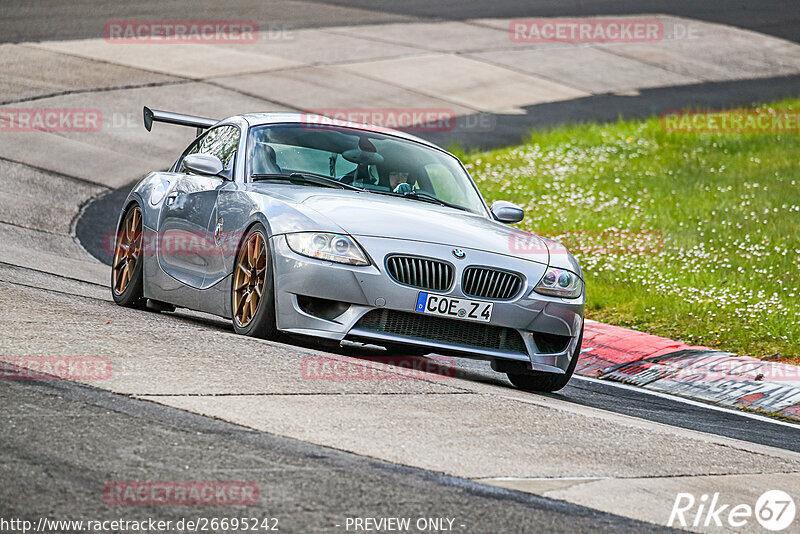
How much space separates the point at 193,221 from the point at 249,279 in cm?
109

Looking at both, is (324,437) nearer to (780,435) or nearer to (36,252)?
(780,435)

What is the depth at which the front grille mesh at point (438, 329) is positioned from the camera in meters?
7.33

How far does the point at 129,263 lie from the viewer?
9.54 meters

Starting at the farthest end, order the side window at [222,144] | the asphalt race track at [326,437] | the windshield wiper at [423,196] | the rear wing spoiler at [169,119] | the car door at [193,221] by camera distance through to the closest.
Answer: the rear wing spoiler at [169,119] → the side window at [222,144] → the windshield wiper at [423,196] → the car door at [193,221] → the asphalt race track at [326,437]

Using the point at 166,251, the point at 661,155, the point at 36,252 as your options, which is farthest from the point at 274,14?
the point at 166,251

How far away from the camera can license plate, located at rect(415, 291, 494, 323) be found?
7332mm

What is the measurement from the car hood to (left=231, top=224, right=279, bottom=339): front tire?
36 centimetres

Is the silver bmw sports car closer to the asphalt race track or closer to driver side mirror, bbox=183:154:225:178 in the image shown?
driver side mirror, bbox=183:154:225:178

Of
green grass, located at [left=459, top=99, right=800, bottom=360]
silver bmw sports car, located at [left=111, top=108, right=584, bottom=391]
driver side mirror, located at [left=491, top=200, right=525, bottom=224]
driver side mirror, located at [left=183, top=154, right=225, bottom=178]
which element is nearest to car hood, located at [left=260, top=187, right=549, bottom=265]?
silver bmw sports car, located at [left=111, top=108, right=584, bottom=391]

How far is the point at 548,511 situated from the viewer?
4789 mm

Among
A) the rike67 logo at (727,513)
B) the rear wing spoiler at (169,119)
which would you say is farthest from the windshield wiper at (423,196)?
the rike67 logo at (727,513)

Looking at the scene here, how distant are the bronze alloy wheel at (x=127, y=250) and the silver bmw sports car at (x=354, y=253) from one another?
0.07 m

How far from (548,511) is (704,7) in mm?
37032

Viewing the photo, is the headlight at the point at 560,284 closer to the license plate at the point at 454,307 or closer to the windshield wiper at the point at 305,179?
the license plate at the point at 454,307
